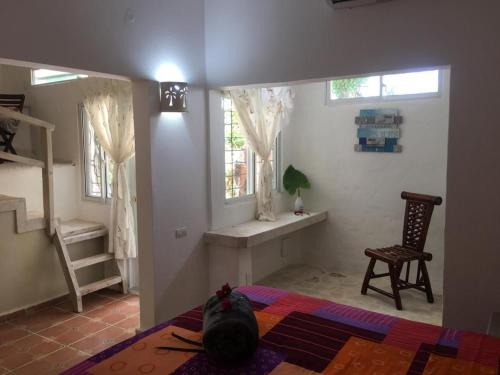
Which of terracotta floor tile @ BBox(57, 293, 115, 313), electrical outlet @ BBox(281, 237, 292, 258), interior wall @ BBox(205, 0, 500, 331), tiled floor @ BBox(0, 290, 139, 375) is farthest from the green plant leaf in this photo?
terracotta floor tile @ BBox(57, 293, 115, 313)

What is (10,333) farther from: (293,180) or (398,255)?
(398,255)

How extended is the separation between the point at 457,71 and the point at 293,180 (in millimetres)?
2472

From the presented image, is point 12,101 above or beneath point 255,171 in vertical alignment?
above

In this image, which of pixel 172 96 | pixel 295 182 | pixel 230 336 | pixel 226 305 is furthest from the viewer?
pixel 295 182

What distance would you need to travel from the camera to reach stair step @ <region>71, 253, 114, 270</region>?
4.46 meters

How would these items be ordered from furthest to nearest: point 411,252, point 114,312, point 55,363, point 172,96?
point 114,312 → point 411,252 → point 172,96 → point 55,363

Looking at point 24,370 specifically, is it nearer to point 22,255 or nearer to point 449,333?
point 22,255

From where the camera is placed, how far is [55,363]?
3312 mm

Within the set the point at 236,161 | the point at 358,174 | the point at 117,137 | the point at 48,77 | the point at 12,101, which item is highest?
the point at 48,77

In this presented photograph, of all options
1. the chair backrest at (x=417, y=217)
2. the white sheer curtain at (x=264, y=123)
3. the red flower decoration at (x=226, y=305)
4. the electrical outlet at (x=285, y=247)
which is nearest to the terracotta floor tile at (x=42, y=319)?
the white sheer curtain at (x=264, y=123)

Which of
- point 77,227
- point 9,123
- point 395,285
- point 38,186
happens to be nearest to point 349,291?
point 395,285

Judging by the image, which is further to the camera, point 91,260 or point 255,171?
point 255,171

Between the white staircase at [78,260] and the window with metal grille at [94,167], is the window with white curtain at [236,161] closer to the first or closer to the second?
the window with metal grille at [94,167]

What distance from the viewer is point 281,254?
16.9ft
